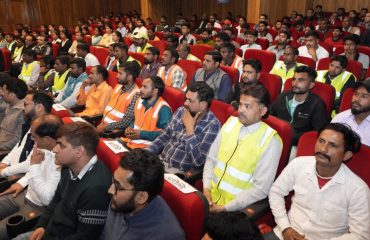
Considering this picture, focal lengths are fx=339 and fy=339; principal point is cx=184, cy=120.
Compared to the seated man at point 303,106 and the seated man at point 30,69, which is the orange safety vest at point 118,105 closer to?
the seated man at point 303,106

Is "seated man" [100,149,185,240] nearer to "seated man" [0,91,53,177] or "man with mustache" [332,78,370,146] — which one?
"seated man" [0,91,53,177]

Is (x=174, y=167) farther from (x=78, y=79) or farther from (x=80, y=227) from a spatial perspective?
(x=78, y=79)

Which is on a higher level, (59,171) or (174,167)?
(59,171)

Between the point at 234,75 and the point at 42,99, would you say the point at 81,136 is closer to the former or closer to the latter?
the point at 42,99

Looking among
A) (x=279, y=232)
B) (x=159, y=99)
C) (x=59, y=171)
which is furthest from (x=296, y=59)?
(x=59, y=171)

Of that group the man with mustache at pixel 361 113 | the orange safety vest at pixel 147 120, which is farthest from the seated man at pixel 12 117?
the man with mustache at pixel 361 113

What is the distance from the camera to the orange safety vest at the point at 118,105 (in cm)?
329

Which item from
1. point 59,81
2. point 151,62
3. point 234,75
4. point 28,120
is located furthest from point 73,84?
point 234,75

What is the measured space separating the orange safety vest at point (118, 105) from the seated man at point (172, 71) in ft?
2.60

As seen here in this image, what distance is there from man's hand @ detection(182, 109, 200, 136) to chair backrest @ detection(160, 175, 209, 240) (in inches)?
35.2

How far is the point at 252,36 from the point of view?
18.9ft

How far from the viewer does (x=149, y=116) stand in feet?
9.41

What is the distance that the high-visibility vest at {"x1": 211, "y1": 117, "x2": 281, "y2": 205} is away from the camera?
6.24ft

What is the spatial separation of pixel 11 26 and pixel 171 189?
39.9 feet
